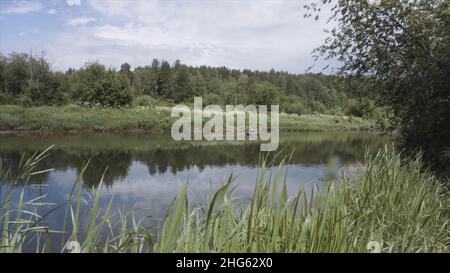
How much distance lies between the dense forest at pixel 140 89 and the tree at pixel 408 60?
787 millimetres

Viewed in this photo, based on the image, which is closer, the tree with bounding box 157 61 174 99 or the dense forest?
the dense forest

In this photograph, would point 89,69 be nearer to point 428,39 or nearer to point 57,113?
point 57,113

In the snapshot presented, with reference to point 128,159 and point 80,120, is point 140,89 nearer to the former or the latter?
point 80,120

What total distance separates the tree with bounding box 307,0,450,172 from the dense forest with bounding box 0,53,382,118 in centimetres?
79

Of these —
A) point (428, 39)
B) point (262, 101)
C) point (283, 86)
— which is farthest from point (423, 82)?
point (283, 86)

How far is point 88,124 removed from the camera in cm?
3334

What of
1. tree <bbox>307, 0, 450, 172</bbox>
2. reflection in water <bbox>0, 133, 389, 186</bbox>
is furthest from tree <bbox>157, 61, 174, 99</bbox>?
tree <bbox>307, 0, 450, 172</bbox>

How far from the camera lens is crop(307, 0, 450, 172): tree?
22.2 ft

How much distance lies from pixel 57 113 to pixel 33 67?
8.47 m
